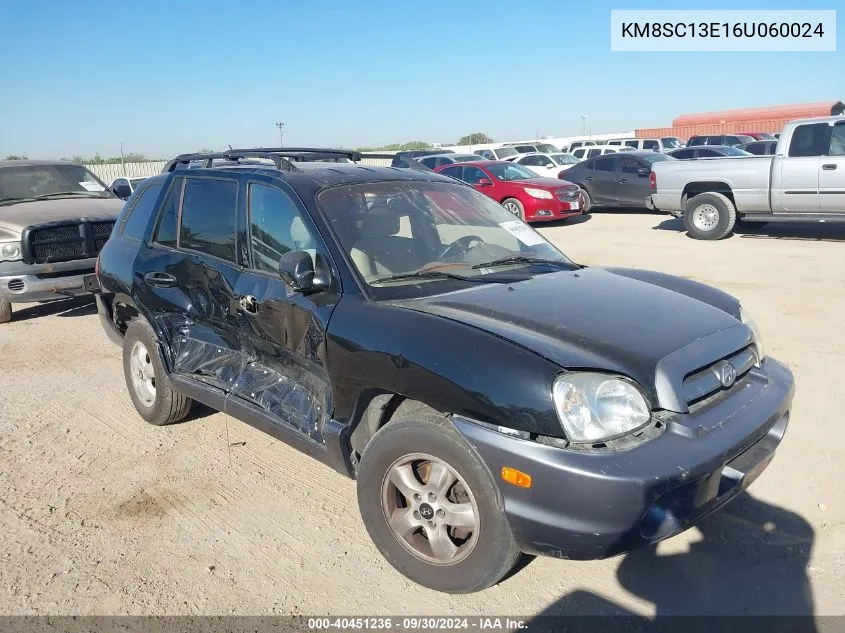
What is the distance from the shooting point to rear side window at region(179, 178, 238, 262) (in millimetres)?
4012

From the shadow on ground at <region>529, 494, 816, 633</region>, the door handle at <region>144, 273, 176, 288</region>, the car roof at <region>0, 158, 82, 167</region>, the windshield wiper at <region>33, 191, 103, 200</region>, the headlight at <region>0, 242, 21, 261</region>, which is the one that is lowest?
the shadow on ground at <region>529, 494, 816, 633</region>

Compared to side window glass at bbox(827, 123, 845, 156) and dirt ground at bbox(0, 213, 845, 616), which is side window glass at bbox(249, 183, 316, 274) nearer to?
dirt ground at bbox(0, 213, 845, 616)

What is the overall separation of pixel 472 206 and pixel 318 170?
0.99m

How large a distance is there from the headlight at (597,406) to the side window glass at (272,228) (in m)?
1.62

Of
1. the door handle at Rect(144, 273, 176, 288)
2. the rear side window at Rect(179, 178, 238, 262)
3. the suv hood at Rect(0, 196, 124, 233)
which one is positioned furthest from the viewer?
the suv hood at Rect(0, 196, 124, 233)

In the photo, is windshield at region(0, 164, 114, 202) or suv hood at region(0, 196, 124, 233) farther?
windshield at region(0, 164, 114, 202)

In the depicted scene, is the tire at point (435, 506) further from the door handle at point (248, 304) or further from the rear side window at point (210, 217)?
the rear side window at point (210, 217)

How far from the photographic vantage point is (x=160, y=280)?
4457mm

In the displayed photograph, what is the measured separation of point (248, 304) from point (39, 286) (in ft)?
17.3

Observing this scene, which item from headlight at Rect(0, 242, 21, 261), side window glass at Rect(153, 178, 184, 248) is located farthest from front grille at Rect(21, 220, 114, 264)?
side window glass at Rect(153, 178, 184, 248)

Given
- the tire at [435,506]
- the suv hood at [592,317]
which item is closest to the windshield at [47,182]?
the suv hood at [592,317]

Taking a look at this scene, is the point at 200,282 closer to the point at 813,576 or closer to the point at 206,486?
the point at 206,486

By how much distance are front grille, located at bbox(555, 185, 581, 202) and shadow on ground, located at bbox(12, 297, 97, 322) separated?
9.90 metres

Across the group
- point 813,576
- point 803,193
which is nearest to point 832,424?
point 813,576
